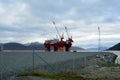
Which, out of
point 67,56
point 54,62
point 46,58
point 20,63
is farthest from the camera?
point 67,56

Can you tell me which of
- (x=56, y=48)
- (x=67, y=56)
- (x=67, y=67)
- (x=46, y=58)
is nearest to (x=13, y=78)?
(x=46, y=58)

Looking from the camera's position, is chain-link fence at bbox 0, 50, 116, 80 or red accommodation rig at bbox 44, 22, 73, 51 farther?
red accommodation rig at bbox 44, 22, 73, 51

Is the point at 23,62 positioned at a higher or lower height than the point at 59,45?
lower

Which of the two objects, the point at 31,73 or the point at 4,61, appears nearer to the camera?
the point at 4,61

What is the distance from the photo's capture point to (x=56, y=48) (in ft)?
303

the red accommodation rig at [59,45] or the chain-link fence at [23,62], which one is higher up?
the red accommodation rig at [59,45]

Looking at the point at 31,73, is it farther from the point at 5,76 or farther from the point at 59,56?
the point at 59,56

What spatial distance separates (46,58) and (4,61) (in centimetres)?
953

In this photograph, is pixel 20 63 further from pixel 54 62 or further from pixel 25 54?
pixel 54 62

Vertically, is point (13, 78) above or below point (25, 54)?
below

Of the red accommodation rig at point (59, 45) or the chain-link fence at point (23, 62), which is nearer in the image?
the chain-link fence at point (23, 62)

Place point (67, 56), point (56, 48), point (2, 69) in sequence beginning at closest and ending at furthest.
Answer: point (2, 69) < point (67, 56) < point (56, 48)

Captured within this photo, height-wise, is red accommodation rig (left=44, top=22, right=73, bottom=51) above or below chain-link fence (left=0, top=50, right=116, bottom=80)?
above

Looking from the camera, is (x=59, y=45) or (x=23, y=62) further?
(x=59, y=45)
